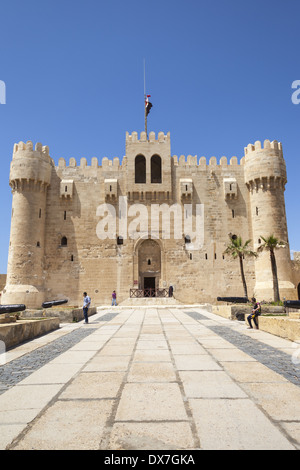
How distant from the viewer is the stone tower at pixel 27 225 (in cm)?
2272

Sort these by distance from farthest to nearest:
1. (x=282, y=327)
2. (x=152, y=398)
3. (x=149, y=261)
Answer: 1. (x=149, y=261)
2. (x=282, y=327)
3. (x=152, y=398)

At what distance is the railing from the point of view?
23.2m

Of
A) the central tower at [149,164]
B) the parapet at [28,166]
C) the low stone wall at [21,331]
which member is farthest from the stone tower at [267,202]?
the low stone wall at [21,331]

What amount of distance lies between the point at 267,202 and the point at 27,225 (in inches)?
730

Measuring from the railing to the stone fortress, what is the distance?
0.44 m

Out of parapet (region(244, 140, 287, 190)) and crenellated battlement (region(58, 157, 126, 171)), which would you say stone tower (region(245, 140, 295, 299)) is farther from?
crenellated battlement (region(58, 157, 126, 171))

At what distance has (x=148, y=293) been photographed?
79.6 feet

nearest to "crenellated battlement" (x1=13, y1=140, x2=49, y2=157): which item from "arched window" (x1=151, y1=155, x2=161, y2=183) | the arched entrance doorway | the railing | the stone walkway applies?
"arched window" (x1=151, y1=155, x2=161, y2=183)

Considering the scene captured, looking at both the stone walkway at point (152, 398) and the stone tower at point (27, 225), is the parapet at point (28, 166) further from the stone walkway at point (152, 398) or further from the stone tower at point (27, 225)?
the stone walkway at point (152, 398)

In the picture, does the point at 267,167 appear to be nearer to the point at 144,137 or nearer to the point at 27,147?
the point at 144,137

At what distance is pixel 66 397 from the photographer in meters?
3.20

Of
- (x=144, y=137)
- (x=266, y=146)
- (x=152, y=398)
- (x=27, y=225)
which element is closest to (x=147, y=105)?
(x=144, y=137)
